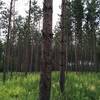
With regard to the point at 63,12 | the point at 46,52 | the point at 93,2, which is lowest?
the point at 46,52

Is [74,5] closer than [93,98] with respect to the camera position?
No

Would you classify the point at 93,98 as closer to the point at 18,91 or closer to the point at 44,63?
the point at 18,91

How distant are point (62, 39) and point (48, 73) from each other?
7.19m

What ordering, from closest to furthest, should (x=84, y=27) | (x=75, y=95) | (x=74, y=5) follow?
(x=75, y=95) → (x=74, y=5) → (x=84, y=27)

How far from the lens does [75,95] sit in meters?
12.6

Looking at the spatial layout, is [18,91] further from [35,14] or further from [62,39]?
[35,14]

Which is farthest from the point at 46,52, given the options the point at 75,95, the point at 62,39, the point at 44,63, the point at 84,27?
the point at 84,27

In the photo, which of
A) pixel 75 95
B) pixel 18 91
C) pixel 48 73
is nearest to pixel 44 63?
pixel 48 73

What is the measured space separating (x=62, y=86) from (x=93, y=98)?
1.87 m

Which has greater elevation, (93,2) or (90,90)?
(93,2)

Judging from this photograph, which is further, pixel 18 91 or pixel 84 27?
pixel 84 27

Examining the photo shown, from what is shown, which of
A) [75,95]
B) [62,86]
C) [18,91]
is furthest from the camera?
[18,91]

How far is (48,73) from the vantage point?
6871 millimetres

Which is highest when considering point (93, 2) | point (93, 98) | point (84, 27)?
point (93, 2)
